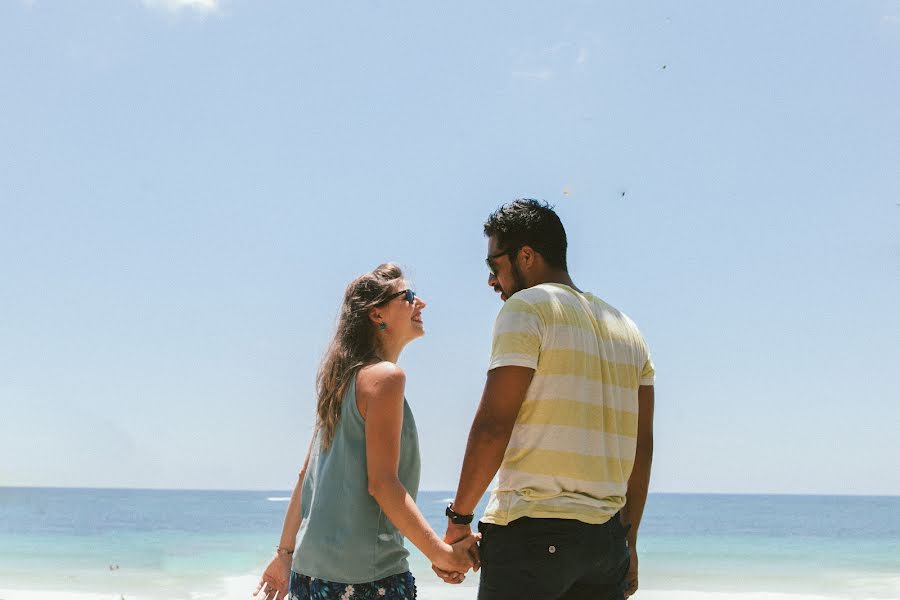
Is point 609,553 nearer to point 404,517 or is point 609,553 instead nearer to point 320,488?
point 404,517

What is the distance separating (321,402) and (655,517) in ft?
149

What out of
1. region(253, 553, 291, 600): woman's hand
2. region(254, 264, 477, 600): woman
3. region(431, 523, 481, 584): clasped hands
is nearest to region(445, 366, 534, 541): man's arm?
region(431, 523, 481, 584): clasped hands

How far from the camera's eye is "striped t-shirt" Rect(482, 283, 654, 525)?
8.05 ft

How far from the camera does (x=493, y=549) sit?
2490 millimetres

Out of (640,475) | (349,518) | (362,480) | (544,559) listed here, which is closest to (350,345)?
(362,480)

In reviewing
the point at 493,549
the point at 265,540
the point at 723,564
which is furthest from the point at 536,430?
the point at 265,540

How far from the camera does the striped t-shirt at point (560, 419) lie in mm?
2453

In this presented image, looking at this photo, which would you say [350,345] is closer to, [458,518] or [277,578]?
[458,518]

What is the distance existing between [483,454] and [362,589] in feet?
1.74

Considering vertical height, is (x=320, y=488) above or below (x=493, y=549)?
above

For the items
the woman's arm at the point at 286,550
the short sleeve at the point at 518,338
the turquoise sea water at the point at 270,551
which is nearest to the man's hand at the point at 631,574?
the short sleeve at the point at 518,338

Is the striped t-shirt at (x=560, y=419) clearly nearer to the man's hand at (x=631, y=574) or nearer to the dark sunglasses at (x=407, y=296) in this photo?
the man's hand at (x=631, y=574)

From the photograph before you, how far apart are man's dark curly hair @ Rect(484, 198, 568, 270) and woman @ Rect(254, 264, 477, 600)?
0.39 meters

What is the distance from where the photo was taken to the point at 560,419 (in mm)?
2484
